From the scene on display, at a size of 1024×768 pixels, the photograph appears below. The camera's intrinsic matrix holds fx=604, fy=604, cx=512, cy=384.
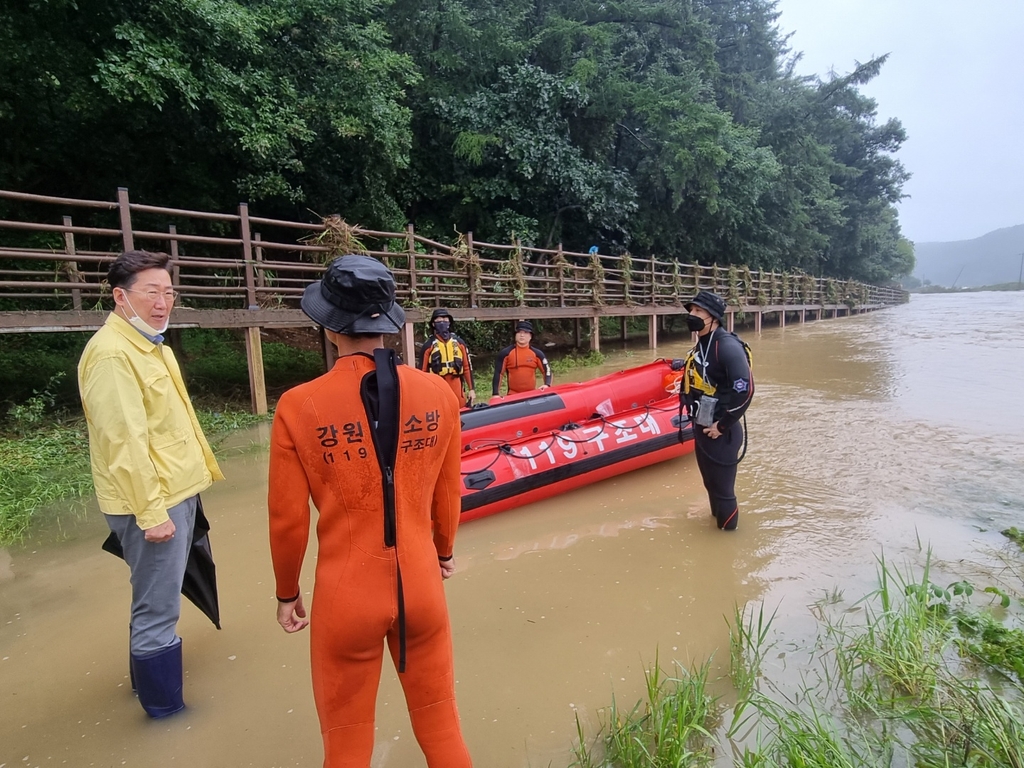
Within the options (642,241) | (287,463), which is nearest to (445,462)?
(287,463)

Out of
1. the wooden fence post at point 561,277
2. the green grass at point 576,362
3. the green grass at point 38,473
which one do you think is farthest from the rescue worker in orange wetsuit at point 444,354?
the wooden fence post at point 561,277

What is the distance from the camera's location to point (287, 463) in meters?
1.56

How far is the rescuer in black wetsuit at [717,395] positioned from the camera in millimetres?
3840

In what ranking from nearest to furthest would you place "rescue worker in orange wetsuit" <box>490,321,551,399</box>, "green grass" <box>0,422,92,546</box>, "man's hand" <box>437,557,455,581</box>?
"man's hand" <box>437,557,455,581</box>
"green grass" <box>0,422,92,546</box>
"rescue worker in orange wetsuit" <box>490,321,551,399</box>

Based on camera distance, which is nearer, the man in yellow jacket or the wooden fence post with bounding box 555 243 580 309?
the man in yellow jacket

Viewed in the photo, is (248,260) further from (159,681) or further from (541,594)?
(159,681)

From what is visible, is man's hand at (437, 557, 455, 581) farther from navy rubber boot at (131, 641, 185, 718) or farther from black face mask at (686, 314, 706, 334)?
black face mask at (686, 314, 706, 334)

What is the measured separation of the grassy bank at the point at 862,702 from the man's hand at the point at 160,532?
158 centimetres

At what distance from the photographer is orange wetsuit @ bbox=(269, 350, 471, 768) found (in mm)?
1543

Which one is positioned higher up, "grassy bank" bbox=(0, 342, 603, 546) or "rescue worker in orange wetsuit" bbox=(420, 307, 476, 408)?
"rescue worker in orange wetsuit" bbox=(420, 307, 476, 408)

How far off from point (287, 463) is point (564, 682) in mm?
1682

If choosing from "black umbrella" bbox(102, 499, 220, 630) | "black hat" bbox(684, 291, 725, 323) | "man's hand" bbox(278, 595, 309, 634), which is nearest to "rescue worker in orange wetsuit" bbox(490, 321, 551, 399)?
"black hat" bbox(684, 291, 725, 323)

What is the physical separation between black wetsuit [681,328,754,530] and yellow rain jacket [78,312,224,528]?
3.10m

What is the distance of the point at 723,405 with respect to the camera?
391 cm
